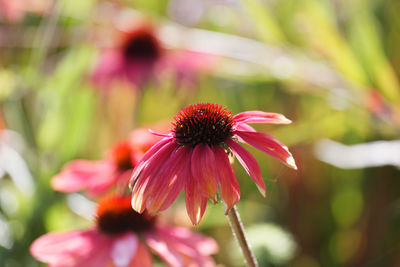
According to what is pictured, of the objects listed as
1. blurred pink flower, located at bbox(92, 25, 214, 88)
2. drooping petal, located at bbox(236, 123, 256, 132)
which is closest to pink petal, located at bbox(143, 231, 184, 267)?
drooping petal, located at bbox(236, 123, 256, 132)

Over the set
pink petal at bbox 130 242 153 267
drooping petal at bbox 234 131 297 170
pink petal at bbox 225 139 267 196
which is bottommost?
pink petal at bbox 130 242 153 267

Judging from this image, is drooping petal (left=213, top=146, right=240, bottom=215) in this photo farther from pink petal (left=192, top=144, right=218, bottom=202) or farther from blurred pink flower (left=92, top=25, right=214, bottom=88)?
blurred pink flower (left=92, top=25, right=214, bottom=88)

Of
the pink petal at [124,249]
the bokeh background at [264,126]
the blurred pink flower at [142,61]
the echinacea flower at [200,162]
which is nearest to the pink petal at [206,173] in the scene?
the echinacea flower at [200,162]

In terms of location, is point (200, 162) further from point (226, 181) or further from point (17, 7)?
point (17, 7)

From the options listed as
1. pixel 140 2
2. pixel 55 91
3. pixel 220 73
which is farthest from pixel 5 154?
pixel 140 2

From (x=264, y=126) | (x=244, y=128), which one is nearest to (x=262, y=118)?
(x=244, y=128)

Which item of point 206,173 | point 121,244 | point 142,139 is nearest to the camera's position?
point 206,173
